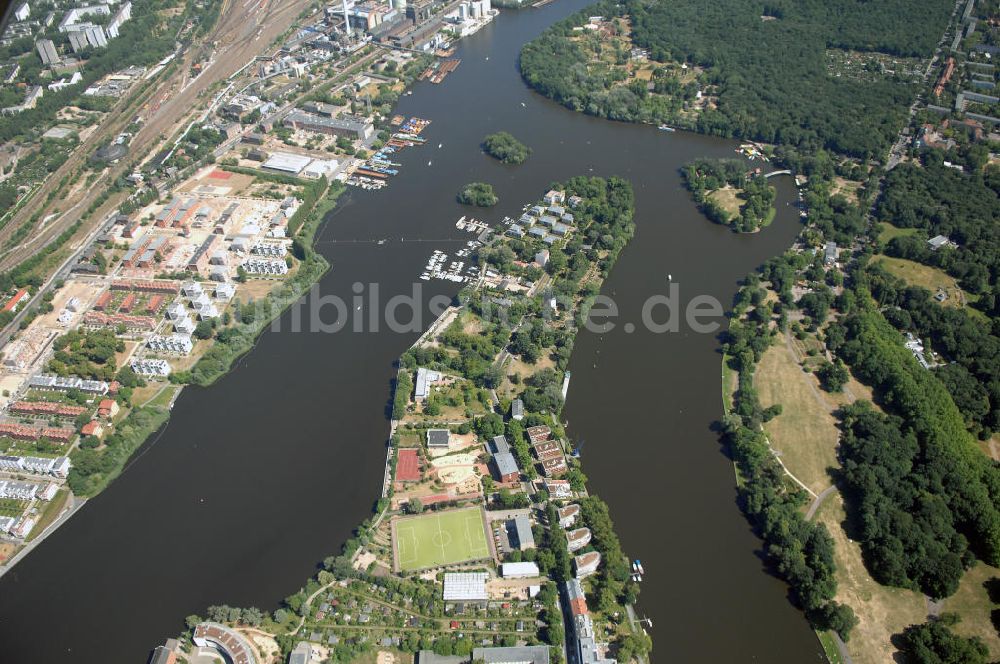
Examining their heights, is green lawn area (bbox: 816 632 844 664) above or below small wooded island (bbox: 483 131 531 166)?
below

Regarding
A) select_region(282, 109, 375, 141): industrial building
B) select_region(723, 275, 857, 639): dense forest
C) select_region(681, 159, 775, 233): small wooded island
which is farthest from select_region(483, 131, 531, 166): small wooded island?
select_region(723, 275, 857, 639): dense forest

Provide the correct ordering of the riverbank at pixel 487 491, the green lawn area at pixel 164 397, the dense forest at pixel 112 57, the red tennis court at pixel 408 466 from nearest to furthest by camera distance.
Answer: the riverbank at pixel 487 491 → the red tennis court at pixel 408 466 → the green lawn area at pixel 164 397 → the dense forest at pixel 112 57

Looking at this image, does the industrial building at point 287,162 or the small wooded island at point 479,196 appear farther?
the industrial building at point 287,162

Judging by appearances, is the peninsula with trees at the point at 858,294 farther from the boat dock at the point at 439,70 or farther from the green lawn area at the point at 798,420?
the boat dock at the point at 439,70

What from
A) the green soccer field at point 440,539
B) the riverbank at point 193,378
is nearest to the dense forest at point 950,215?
the green soccer field at point 440,539

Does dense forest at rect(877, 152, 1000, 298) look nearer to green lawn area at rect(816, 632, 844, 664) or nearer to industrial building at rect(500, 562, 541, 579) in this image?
green lawn area at rect(816, 632, 844, 664)

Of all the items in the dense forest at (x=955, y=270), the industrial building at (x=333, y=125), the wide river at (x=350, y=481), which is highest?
the industrial building at (x=333, y=125)

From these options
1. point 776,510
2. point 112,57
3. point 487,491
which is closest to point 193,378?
point 487,491
